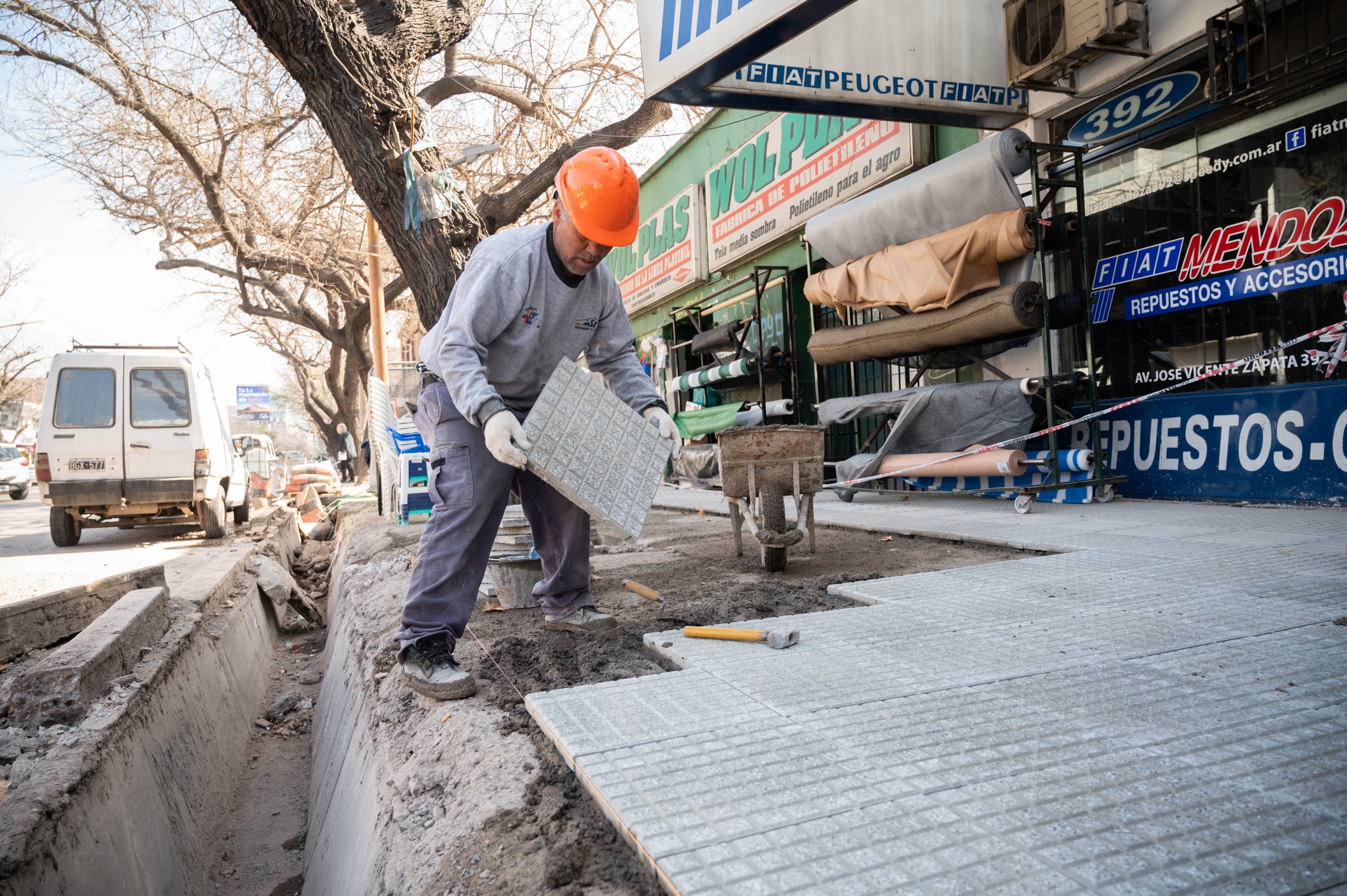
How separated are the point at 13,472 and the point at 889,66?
29.7 meters

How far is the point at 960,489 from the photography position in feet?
23.2

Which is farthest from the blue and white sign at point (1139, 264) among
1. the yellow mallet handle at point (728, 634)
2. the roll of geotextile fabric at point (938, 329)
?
the yellow mallet handle at point (728, 634)

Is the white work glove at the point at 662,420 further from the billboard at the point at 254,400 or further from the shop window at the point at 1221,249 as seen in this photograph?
the billboard at the point at 254,400

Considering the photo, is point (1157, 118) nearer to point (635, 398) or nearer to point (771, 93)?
point (771, 93)

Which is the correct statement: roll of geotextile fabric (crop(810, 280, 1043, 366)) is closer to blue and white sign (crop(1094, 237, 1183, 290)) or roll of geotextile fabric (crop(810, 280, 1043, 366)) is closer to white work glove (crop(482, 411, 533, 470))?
blue and white sign (crop(1094, 237, 1183, 290))

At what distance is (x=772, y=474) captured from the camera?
4602 mm

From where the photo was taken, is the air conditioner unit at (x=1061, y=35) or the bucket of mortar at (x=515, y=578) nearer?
the bucket of mortar at (x=515, y=578)

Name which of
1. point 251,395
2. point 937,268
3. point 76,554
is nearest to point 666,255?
point 937,268

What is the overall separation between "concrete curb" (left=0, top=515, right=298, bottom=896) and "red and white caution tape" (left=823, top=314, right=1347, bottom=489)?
13.7ft

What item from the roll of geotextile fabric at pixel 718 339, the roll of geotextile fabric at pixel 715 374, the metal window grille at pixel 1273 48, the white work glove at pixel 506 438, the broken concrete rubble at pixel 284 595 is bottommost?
the broken concrete rubble at pixel 284 595

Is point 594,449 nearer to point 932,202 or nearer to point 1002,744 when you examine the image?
point 1002,744

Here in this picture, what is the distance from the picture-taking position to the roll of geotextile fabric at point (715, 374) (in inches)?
393

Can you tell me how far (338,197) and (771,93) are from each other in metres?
10.6

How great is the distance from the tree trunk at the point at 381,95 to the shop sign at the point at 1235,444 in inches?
217
